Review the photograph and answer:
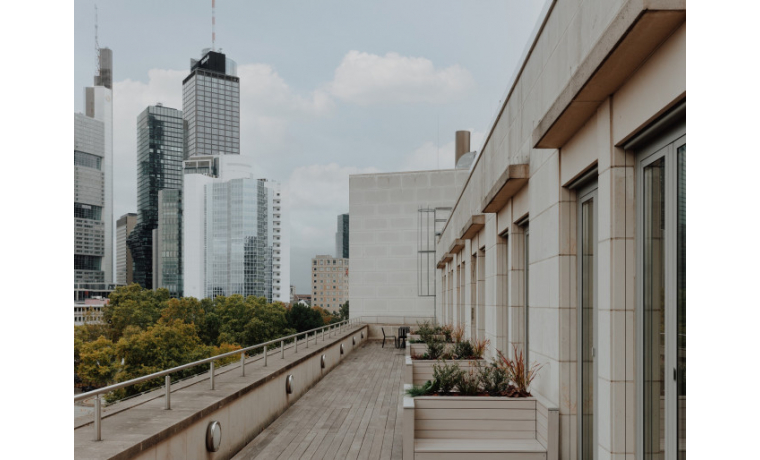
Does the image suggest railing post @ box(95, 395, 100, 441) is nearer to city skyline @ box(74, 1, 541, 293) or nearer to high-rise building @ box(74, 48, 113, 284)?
city skyline @ box(74, 1, 541, 293)

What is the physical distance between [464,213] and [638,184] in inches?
400

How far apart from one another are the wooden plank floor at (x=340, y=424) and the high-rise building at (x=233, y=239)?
13750 centimetres

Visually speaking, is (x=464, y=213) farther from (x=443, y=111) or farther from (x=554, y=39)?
(x=443, y=111)

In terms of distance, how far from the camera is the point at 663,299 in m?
3.21

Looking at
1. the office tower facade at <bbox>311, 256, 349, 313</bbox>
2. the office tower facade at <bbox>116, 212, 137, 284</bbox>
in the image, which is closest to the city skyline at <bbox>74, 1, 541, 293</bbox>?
the office tower facade at <bbox>116, 212, 137, 284</bbox>

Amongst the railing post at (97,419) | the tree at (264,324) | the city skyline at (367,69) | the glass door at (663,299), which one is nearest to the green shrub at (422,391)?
the glass door at (663,299)

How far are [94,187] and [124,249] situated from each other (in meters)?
19.3

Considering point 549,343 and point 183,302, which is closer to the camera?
point 549,343

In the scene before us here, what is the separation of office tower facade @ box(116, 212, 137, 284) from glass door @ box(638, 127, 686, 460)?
166 m

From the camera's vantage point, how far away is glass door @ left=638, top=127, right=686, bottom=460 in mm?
2988

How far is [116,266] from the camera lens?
541 ft

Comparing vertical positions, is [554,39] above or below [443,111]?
below

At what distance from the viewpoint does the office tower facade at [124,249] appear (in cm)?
15980
